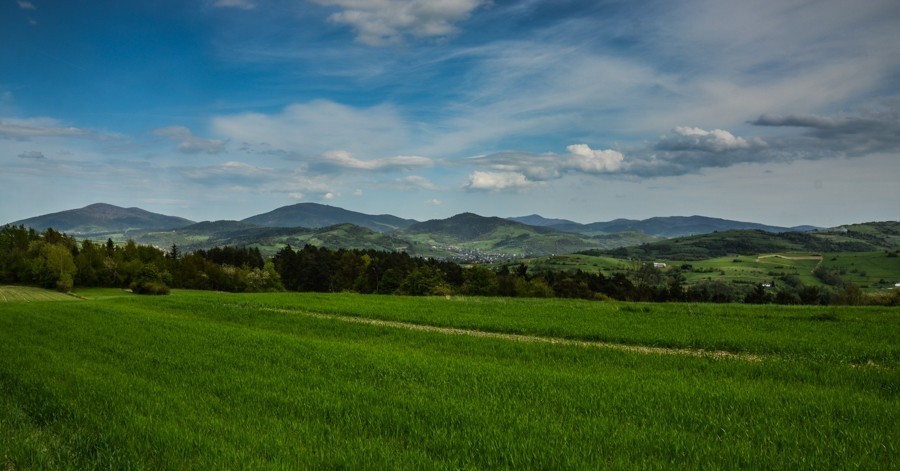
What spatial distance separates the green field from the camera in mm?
7617

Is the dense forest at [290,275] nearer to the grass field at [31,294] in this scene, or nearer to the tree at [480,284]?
the tree at [480,284]

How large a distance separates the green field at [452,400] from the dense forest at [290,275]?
6901 cm

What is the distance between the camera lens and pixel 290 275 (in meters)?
132

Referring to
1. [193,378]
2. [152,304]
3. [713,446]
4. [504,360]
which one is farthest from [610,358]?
[152,304]

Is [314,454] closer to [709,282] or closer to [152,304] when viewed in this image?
[152,304]

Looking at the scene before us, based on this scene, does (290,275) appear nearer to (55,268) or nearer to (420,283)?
(420,283)

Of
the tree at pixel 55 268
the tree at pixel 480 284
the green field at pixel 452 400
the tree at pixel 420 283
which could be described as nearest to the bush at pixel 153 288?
the tree at pixel 55 268

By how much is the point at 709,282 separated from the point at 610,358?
208 metres

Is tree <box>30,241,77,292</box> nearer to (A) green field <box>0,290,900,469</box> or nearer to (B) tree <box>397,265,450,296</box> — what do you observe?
(B) tree <box>397,265,450,296</box>

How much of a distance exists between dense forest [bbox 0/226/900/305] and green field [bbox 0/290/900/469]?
69015 mm

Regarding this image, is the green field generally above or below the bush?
above

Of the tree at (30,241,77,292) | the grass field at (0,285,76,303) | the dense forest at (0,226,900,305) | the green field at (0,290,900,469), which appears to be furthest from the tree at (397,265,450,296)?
the green field at (0,290,900,469)

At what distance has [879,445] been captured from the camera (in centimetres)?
779

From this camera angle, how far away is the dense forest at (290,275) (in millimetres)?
98525
